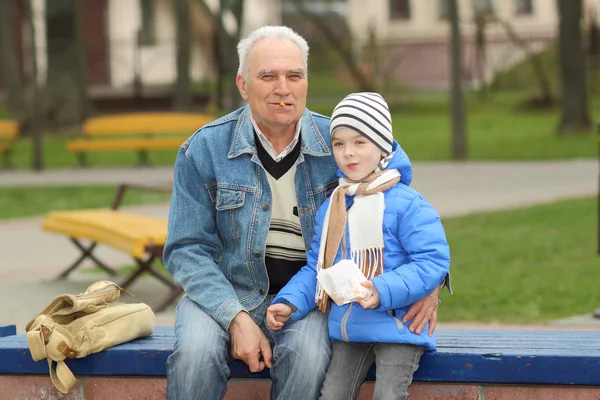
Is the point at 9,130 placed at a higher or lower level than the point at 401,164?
lower

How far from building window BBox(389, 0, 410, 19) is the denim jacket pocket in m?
43.2

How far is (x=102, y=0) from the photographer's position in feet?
136

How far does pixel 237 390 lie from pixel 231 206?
655mm

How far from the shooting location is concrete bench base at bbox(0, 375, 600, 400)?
417cm

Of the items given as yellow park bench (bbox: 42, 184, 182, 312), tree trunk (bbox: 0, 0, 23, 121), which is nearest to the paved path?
yellow park bench (bbox: 42, 184, 182, 312)

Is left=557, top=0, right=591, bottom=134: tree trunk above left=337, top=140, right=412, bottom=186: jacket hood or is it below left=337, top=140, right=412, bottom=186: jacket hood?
below

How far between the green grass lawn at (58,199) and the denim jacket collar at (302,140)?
903cm

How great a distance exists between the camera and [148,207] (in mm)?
13148

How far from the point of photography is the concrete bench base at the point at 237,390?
13.7 feet

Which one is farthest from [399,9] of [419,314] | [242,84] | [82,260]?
[419,314]

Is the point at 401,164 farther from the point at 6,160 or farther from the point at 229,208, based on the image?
the point at 6,160

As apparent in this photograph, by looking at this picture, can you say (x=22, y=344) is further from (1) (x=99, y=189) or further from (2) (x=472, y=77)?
(2) (x=472, y=77)

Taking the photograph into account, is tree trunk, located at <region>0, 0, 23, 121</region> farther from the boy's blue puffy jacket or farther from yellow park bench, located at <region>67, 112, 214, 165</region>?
the boy's blue puffy jacket

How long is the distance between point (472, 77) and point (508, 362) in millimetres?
35480
